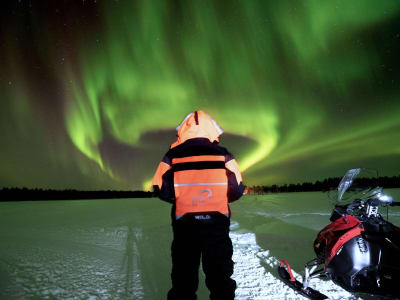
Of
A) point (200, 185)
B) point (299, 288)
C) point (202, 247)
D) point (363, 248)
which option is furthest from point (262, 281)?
point (200, 185)

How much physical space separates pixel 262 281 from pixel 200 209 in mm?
1808

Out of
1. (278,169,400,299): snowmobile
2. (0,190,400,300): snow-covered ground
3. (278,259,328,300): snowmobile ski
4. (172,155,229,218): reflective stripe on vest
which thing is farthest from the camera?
(0,190,400,300): snow-covered ground

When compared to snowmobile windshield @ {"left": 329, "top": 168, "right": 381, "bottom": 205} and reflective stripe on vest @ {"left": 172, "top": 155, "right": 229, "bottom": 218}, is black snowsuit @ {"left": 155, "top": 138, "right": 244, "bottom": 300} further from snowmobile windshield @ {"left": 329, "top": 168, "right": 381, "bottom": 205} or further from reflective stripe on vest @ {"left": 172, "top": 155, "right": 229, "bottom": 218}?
snowmobile windshield @ {"left": 329, "top": 168, "right": 381, "bottom": 205}

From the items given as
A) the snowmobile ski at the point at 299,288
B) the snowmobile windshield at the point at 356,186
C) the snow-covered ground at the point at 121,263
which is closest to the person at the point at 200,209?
the snow-covered ground at the point at 121,263

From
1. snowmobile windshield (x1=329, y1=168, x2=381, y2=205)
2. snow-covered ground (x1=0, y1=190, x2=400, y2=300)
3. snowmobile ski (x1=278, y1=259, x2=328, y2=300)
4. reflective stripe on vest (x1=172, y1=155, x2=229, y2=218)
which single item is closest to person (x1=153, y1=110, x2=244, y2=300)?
reflective stripe on vest (x1=172, y1=155, x2=229, y2=218)

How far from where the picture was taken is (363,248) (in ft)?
Answer: 8.26

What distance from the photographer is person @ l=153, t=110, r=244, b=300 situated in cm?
212

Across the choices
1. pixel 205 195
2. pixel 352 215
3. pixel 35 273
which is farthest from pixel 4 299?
pixel 352 215

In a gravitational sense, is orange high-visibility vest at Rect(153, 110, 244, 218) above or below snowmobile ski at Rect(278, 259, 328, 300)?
above

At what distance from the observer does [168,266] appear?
3877mm

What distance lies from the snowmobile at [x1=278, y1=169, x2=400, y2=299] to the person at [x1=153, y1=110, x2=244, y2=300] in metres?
1.25

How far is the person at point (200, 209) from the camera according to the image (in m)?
2.12

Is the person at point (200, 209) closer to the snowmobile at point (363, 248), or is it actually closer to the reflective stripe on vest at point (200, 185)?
the reflective stripe on vest at point (200, 185)

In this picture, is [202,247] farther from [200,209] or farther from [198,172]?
[198,172]
